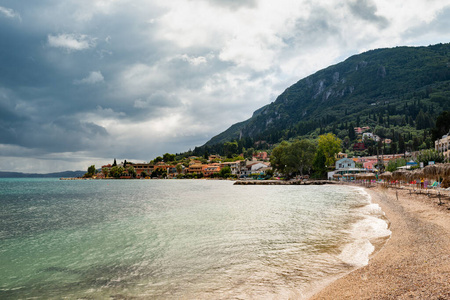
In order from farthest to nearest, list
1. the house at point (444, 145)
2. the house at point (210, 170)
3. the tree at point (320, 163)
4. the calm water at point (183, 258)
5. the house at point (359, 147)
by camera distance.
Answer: the house at point (359, 147) → the house at point (210, 170) → the tree at point (320, 163) → the house at point (444, 145) → the calm water at point (183, 258)

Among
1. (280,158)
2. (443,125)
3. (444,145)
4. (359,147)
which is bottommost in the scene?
(280,158)

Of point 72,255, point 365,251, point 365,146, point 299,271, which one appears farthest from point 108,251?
point 365,146

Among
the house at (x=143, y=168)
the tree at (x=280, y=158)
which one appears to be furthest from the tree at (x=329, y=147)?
the house at (x=143, y=168)

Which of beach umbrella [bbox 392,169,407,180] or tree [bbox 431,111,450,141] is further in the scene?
tree [bbox 431,111,450,141]

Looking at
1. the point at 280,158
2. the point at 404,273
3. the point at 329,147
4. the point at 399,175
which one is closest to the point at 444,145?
the point at 329,147

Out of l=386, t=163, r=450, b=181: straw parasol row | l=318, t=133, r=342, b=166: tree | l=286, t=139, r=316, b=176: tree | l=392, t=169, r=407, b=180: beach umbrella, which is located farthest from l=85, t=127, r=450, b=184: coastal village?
l=386, t=163, r=450, b=181: straw parasol row

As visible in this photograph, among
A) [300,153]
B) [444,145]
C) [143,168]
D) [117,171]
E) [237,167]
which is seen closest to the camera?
[444,145]

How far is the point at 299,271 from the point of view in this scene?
→ 9.42 meters

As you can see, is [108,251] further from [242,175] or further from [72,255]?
[242,175]

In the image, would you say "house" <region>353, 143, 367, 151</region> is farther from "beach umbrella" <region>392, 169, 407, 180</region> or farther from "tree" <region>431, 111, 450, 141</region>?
"beach umbrella" <region>392, 169, 407, 180</region>

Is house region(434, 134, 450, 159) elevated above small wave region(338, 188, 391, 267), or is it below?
above

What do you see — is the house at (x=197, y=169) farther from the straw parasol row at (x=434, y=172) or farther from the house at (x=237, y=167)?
the straw parasol row at (x=434, y=172)

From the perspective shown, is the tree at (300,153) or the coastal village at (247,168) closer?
the tree at (300,153)

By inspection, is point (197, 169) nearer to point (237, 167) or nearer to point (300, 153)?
point (237, 167)
